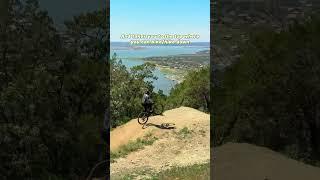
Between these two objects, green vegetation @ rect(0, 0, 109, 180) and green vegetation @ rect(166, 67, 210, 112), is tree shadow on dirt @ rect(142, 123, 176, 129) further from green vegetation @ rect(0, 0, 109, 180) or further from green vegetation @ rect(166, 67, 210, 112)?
green vegetation @ rect(166, 67, 210, 112)

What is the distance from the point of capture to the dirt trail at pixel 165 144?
14.0 m

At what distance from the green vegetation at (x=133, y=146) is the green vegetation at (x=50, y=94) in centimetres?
178

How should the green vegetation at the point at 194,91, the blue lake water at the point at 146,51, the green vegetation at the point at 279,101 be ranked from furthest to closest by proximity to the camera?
1. the green vegetation at the point at 194,91
2. the green vegetation at the point at 279,101
3. the blue lake water at the point at 146,51

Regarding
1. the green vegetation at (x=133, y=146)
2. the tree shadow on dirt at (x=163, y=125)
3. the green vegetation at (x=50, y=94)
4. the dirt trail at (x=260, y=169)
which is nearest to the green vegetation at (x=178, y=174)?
the dirt trail at (x=260, y=169)

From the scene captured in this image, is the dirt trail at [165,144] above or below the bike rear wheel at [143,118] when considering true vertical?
below

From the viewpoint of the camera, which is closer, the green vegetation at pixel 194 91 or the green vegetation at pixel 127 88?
the green vegetation at pixel 127 88

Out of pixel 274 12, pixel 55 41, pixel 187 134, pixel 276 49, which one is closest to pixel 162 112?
pixel 187 134

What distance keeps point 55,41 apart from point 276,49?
320 inches

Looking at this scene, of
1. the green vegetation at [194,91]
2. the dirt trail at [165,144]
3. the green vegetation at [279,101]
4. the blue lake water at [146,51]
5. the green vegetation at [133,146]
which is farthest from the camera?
the green vegetation at [194,91]

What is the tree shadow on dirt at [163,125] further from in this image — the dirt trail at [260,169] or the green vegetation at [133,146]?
the dirt trail at [260,169]

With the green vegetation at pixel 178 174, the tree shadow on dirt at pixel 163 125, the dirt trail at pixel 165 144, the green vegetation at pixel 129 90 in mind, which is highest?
the green vegetation at pixel 129 90

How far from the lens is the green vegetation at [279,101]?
18.8 metres

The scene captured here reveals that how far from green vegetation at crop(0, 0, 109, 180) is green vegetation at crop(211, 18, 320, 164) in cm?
499

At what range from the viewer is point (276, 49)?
19.2 m
